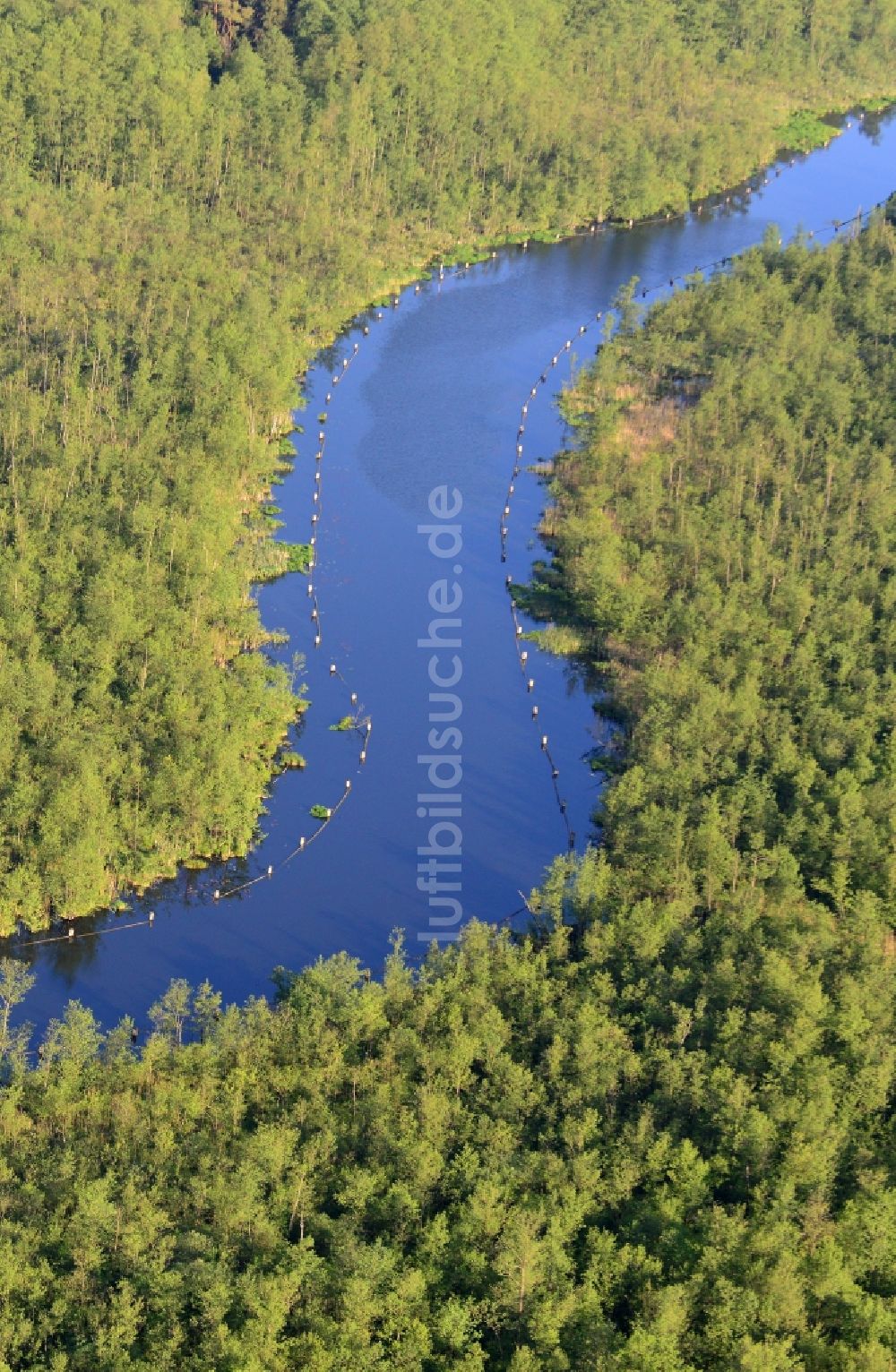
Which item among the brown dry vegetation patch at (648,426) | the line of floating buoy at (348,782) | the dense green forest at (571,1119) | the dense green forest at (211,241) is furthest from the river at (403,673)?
the brown dry vegetation patch at (648,426)

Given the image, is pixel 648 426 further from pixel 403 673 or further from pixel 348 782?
pixel 348 782

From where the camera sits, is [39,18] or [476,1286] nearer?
[476,1286]

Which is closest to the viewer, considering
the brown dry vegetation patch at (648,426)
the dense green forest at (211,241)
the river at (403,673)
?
the river at (403,673)

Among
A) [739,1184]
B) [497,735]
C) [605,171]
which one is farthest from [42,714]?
[605,171]

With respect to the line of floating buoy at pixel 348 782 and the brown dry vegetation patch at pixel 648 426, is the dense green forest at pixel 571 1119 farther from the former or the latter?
the brown dry vegetation patch at pixel 648 426

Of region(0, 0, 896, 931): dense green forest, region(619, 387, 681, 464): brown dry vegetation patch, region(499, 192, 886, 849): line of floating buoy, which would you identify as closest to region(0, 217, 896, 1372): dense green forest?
region(499, 192, 886, 849): line of floating buoy

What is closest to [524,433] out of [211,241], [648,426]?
[648,426]

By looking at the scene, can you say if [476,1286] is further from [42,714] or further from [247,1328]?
[42,714]

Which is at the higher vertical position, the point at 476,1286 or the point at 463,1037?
the point at 463,1037
